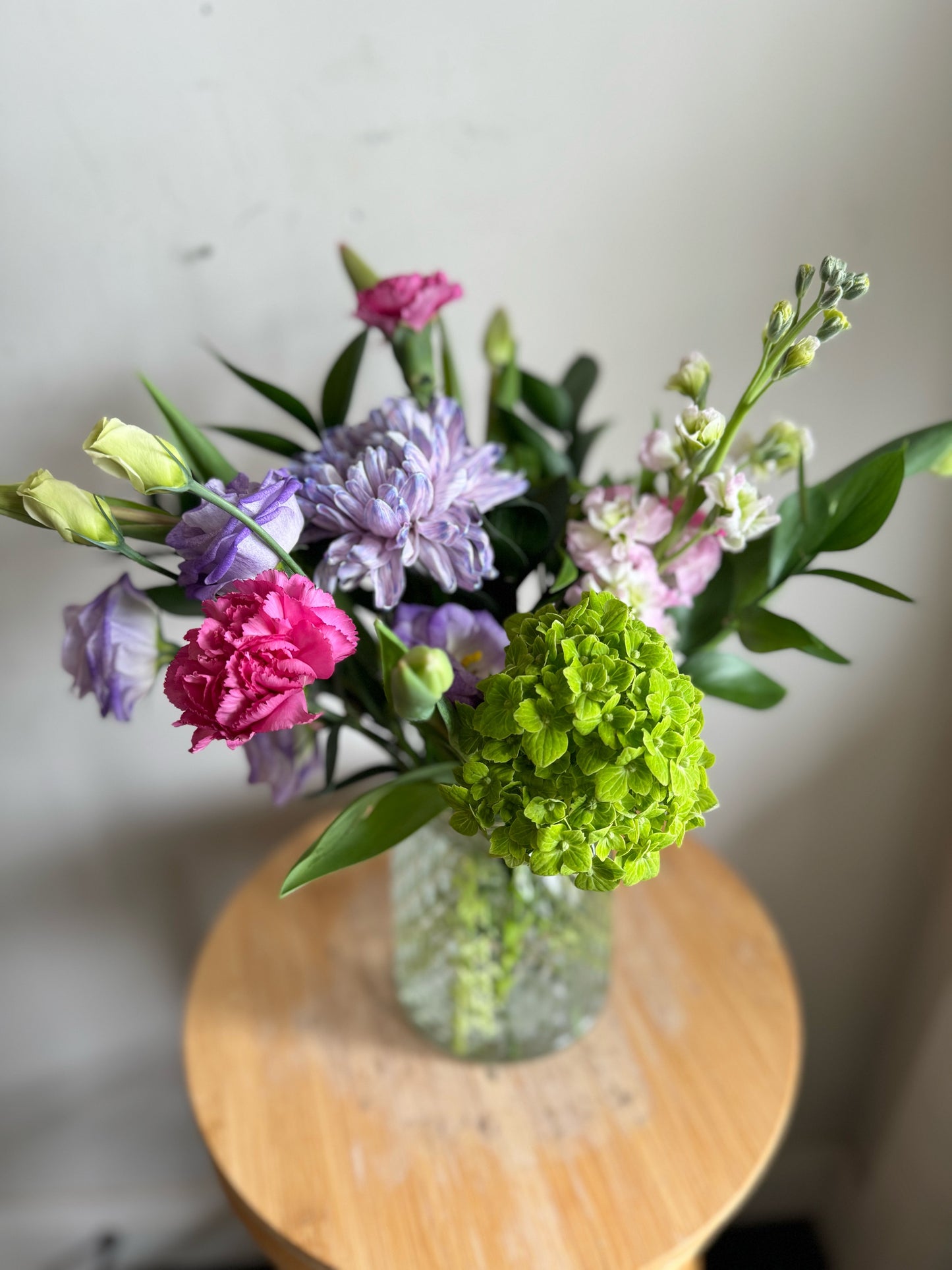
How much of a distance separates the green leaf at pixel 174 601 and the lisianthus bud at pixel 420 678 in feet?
0.69

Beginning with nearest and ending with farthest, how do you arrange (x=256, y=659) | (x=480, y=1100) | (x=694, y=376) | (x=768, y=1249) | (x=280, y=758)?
(x=256, y=659) → (x=694, y=376) → (x=280, y=758) → (x=480, y=1100) → (x=768, y=1249)

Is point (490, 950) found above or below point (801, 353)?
below

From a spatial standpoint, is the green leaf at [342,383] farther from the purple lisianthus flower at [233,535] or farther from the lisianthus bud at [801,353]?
the lisianthus bud at [801,353]

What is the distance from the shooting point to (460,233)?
731 mm

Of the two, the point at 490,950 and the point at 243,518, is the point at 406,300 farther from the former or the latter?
the point at 490,950

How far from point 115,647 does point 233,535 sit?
0.14 meters

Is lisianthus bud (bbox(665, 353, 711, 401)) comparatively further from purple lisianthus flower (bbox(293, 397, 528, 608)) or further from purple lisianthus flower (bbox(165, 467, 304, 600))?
purple lisianthus flower (bbox(165, 467, 304, 600))

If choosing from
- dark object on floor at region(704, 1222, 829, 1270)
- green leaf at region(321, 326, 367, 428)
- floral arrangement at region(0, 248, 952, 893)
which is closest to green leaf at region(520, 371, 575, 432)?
floral arrangement at region(0, 248, 952, 893)

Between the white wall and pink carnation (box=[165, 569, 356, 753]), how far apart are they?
0.41 meters

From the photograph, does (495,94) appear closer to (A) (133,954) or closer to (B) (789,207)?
(B) (789,207)

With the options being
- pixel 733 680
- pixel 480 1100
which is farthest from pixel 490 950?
pixel 733 680

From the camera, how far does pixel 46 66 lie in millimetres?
640

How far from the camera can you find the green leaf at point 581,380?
0.68 meters

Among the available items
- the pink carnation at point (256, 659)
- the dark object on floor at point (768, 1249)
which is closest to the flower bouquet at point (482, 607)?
the pink carnation at point (256, 659)
